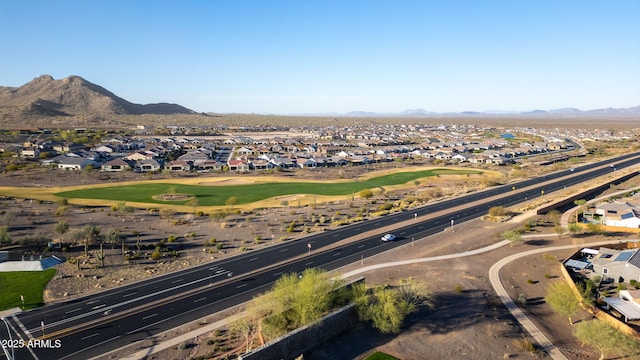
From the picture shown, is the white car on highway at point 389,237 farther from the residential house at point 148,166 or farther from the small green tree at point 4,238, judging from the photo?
the residential house at point 148,166

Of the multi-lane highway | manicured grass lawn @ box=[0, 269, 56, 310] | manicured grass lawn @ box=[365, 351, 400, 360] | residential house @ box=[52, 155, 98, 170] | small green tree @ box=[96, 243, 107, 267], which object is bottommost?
manicured grass lawn @ box=[365, 351, 400, 360]

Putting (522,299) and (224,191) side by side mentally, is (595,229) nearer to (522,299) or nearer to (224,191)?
(522,299)

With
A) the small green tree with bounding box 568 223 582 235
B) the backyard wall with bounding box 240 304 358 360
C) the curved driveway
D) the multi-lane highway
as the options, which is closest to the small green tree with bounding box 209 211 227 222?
the multi-lane highway

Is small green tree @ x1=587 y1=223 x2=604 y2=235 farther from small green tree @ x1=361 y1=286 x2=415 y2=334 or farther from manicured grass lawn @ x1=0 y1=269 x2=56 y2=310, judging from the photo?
manicured grass lawn @ x1=0 y1=269 x2=56 y2=310

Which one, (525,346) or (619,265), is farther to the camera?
(619,265)

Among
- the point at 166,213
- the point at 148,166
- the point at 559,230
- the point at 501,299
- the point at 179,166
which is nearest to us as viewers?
the point at 501,299

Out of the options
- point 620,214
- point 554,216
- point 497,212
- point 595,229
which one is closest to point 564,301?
point 595,229

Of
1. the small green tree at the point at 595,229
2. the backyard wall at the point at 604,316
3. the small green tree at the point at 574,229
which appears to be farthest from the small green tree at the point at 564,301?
the small green tree at the point at 595,229
